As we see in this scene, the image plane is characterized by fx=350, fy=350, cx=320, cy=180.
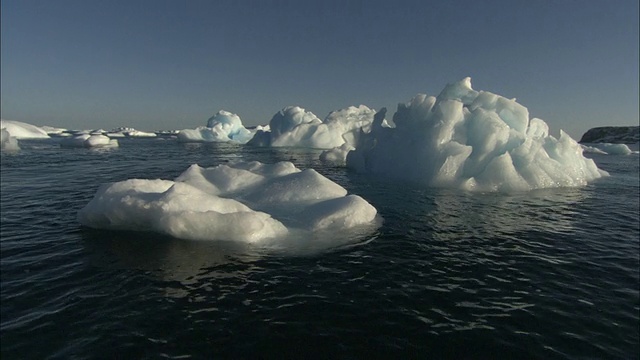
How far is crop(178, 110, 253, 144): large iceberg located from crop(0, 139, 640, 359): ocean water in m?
75.4

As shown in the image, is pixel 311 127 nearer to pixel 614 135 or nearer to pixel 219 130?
pixel 219 130

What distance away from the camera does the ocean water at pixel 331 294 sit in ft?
21.2

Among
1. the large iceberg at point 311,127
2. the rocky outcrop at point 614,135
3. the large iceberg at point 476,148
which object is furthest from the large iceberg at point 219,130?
the rocky outcrop at point 614,135

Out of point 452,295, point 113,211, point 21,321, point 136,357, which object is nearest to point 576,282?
point 452,295

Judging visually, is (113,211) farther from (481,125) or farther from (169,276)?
(481,125)

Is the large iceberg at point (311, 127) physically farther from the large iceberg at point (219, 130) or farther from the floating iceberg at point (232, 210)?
the floating iceberg at point (232, 210)

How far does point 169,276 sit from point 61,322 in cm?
245

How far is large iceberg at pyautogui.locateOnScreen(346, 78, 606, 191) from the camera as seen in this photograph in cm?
2312

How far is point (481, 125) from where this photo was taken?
80.3ft

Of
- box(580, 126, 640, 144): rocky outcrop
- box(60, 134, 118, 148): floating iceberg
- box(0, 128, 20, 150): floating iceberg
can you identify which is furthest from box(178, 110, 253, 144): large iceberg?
box(580, 126, 640, 144): rocky outcrop

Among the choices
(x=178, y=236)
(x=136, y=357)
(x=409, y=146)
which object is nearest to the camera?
(x=136, y=357)

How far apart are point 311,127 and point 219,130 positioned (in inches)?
1305

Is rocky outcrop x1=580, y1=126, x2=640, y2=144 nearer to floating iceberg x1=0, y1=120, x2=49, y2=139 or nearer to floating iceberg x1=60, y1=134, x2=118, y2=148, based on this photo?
floating iceberg x1=60, y1=134, x2=118, y2=148

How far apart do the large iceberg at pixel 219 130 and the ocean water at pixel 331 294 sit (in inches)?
2970
